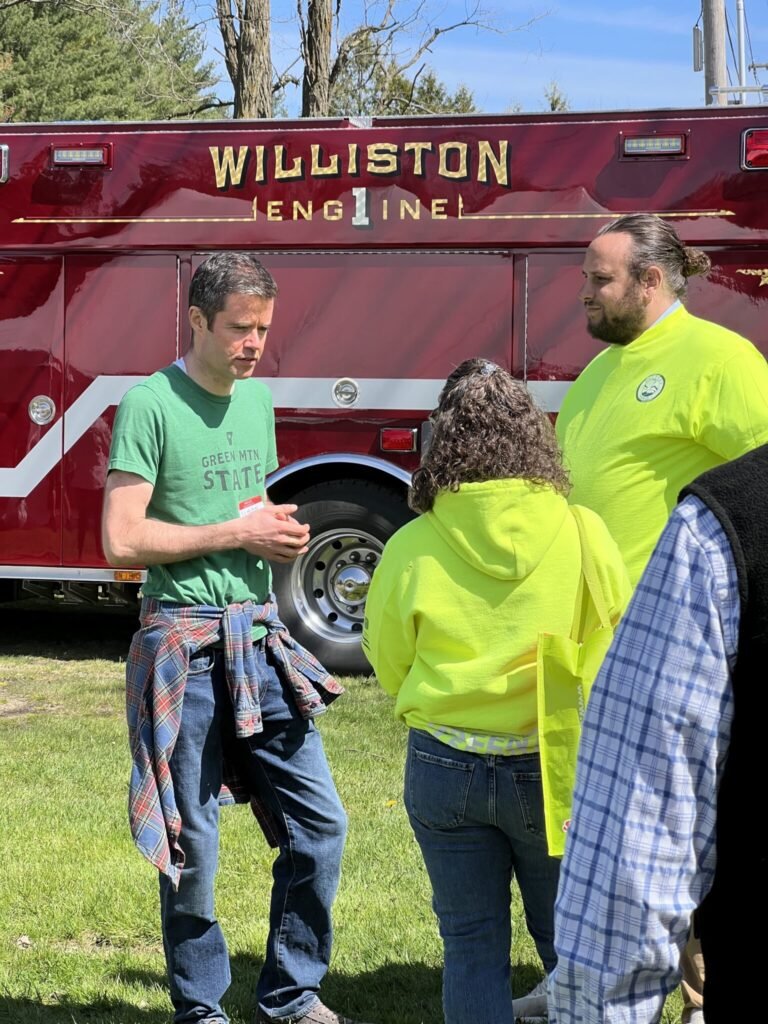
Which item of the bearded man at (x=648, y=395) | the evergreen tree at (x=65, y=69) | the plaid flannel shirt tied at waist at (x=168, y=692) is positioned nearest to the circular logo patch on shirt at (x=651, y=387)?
the bearded man at (x=648, y=395)

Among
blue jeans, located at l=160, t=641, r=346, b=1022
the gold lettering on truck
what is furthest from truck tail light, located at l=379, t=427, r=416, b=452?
blue jeans, located at l=160, t=641, r=346, b=1022

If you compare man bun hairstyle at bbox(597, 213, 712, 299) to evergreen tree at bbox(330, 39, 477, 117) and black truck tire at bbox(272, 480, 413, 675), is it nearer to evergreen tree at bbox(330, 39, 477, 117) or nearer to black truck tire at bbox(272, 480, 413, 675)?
black truck tire at bbox(272, 480, 413, 675)

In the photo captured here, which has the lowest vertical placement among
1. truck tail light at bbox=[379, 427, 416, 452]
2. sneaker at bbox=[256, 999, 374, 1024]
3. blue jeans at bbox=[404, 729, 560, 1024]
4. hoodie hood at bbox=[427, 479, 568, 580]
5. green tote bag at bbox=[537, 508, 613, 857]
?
sneaker at bbox=[256, 999, 374, 1024]

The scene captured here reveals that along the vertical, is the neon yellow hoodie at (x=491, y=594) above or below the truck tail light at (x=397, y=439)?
below

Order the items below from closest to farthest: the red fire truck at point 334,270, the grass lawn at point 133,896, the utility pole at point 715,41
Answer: the grass lawn at point 133,896 → the red fire truck at point 334,270 → the utility pole at point 715,41

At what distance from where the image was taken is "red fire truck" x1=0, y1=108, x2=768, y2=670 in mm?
7434

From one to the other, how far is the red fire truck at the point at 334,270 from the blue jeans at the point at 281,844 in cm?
443

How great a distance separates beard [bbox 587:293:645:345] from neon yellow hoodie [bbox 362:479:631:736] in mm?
858

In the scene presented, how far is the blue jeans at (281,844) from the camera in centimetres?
315

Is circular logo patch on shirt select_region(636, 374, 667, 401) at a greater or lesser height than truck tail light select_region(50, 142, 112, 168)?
lesser

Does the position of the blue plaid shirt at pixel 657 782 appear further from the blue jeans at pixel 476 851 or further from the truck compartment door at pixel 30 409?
the truck compartment door at pixel 30 409

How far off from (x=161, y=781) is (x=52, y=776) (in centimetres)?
274

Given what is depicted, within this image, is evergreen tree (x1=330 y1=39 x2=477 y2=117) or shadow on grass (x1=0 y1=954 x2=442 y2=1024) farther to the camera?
evergreen tree (x1=330 y1=39 x2=477 y2=117)

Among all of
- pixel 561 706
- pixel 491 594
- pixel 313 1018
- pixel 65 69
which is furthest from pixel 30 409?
pixel 65 69
